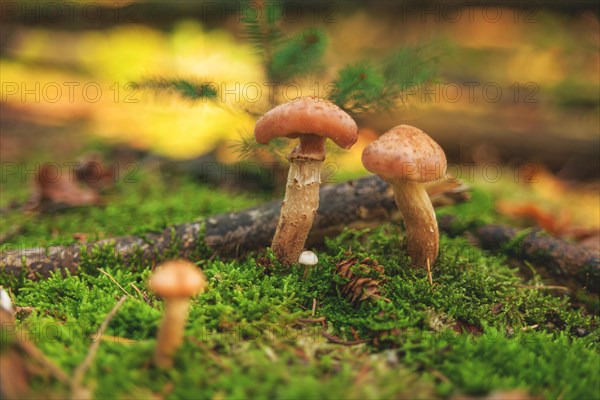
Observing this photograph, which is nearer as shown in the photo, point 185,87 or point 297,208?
point 297,208

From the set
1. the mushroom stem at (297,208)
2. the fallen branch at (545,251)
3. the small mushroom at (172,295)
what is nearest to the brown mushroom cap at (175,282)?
the small mushroom at (172,295)

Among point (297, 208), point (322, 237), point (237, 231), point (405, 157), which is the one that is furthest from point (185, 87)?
point (405, 157)

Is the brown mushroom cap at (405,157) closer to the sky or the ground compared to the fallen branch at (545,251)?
closer to the sky

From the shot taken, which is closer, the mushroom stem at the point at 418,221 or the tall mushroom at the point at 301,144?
the tall mushroom at the point at 301,144

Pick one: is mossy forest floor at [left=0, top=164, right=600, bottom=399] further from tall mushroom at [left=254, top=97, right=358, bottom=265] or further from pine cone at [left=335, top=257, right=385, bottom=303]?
tall mushroom at [left=254, top=97, right=358, bottom=265]

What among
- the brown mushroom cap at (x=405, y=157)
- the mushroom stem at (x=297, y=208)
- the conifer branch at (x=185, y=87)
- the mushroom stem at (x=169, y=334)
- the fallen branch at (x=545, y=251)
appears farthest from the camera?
the conifer branch at (x=185, y=87)

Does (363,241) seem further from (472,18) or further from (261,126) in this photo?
(472,18)

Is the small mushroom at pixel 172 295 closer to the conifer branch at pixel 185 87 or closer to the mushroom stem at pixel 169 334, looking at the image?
the mushroom stem at pixel 169 334

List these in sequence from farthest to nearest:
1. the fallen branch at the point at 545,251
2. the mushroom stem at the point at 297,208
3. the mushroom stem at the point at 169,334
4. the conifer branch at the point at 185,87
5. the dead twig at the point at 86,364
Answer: the conifer branch at the point at 185,87
the fallen branch at the point at 545,251
the mushroom stem at the point at 297,208
the mushroom stem at the point at 169,334
the dead twig at the point at 86,364

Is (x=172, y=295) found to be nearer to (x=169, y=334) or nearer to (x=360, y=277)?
(x=169, y=334)
